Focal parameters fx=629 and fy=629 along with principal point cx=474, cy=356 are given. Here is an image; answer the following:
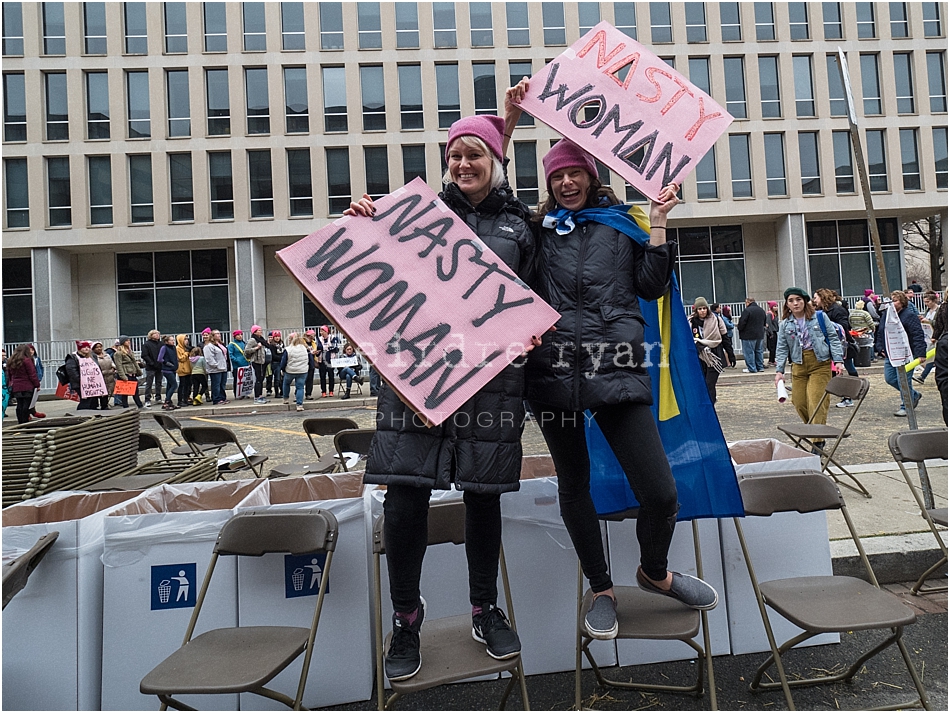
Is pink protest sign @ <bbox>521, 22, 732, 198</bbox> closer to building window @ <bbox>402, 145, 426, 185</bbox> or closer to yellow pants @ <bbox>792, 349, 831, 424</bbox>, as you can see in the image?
yellow pants @ <bbox>792, 349, 831, 424</bbox>

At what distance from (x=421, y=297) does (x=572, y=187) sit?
2.53ft

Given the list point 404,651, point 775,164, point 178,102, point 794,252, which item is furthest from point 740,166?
point 404,651

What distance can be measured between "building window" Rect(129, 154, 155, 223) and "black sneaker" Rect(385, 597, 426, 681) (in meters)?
24.6

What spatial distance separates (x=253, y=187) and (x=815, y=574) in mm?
23984

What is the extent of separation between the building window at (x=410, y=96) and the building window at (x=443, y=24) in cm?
136

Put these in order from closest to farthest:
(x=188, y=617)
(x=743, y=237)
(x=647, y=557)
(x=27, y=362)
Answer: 1. (x=647, y=557)
2. (x=188, y=617)
3. (x=27, y=362)
4. (x=743, y=237)

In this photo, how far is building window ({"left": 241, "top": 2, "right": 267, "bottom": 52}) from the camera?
77.2ft

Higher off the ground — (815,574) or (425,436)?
(425,436)

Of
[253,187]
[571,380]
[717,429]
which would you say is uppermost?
[253,187]

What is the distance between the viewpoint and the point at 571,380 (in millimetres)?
2289

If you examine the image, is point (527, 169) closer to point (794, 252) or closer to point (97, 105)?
point (794, 252)

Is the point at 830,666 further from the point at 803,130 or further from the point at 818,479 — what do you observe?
the point at 803,130

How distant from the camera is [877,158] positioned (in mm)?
24844

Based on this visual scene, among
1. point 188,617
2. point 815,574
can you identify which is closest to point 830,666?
point 815,574
